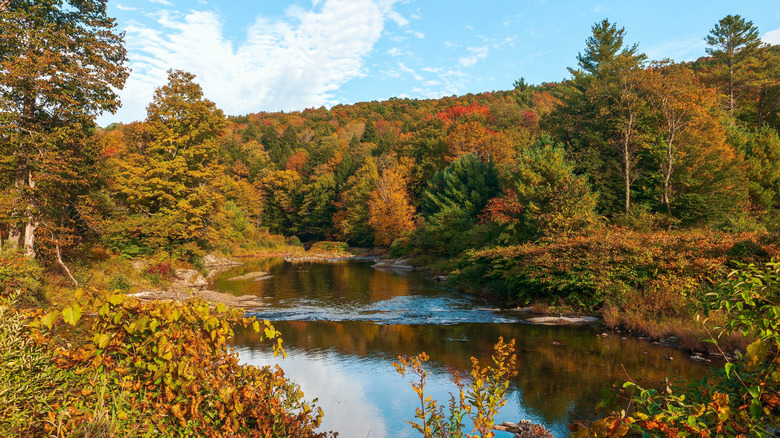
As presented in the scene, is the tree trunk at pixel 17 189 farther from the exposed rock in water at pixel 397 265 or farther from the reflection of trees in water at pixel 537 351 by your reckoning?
the exposed rock in water at pixel 397 265

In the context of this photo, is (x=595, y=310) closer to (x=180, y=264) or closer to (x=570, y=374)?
(x=570, y=374)

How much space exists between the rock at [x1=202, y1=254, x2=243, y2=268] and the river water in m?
19.8

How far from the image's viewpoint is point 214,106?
1134 inches

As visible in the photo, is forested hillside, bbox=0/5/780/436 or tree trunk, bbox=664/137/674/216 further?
tree trunk, bbox=664/137/674/216

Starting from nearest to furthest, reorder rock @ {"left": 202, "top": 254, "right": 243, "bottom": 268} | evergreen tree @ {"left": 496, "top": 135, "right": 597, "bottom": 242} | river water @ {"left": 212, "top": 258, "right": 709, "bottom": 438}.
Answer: river water @ {"left": 212, "top": 258, "right": 709, "bottom": 438}
evergreen tree @ {"left": 496, "top": 135, "right": 597, "bottom": 242}
rock @ {"left": 202, "top": 254, "right": 243, "bottom": 268}

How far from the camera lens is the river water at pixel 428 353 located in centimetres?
791

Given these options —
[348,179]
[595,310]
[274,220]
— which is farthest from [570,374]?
[274,220]

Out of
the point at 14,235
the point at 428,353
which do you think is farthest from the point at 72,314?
the point at 14,235

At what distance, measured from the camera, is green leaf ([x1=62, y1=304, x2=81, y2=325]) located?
281cm

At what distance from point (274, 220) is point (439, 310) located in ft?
185

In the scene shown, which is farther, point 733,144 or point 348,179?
point 348,179

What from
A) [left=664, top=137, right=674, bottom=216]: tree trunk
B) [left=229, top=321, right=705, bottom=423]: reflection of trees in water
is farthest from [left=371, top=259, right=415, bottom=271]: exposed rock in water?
[left=229, top=321, right=705, bottom=423]: reflection of trees in water

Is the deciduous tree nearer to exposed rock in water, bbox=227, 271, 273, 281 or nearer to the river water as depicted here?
the river water

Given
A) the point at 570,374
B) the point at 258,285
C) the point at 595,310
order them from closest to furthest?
1. the point at 570,374
2. the point at 595,310
3. the point at 258,285
